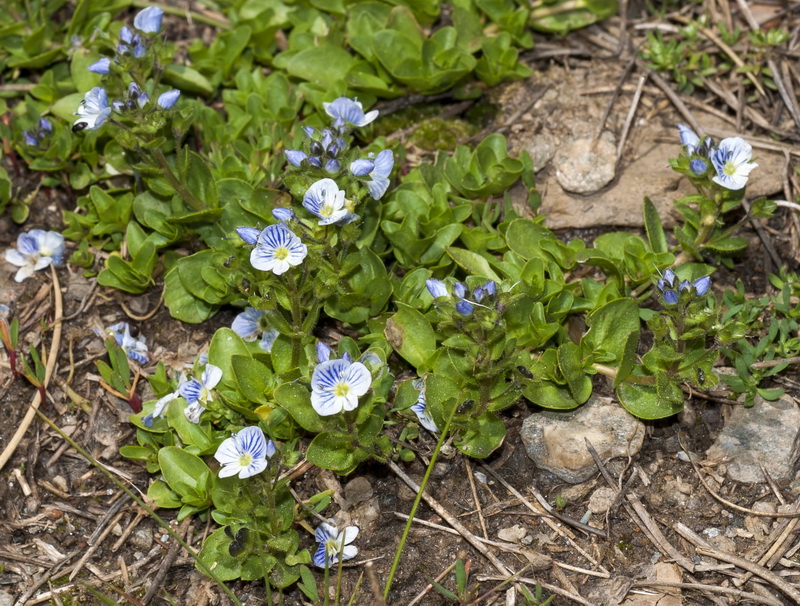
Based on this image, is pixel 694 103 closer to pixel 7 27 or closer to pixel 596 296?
pixel 596 296

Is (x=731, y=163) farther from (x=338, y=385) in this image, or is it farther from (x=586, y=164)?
(x=338, y=385)

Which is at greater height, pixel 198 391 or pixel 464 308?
pixel 464 308

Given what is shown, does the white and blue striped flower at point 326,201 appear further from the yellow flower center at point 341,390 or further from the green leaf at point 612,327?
the green leaf at point 612,327

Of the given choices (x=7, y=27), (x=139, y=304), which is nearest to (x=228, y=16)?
(x=7, y=27)

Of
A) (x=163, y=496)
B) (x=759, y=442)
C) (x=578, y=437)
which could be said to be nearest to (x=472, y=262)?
(x=578, y=437)

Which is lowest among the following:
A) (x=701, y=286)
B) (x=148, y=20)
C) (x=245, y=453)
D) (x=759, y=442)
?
(x=759, y=442)

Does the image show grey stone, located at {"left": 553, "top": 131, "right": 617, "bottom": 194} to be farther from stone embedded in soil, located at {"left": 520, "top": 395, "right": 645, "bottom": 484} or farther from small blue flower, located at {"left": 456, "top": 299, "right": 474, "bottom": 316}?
small blue flower, located at {"left": 456, "top": 299, "right": 474, "bottom": 316}

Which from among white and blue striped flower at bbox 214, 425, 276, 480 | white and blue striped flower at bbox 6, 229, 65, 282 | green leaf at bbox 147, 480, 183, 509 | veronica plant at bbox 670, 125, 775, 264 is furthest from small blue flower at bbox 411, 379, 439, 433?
white and blue striped flower at bbox 6, 229, 65, 282

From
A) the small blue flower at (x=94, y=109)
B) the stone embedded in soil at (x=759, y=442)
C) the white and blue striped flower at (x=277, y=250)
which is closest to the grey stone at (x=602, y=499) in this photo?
the stone embedded in soil at (x=759, y=442)
